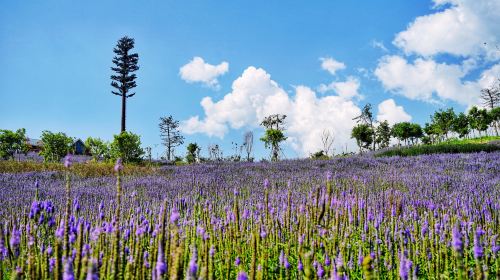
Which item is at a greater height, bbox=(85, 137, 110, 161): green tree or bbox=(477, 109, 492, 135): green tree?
bbox=(477, 109, 492, 135): green tree

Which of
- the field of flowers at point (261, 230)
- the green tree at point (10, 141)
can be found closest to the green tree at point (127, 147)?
the green tree at point (10, 141)

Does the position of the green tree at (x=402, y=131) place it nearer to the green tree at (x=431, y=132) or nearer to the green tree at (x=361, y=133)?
the green tree at (x=431, y=132)

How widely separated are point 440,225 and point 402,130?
47.6m

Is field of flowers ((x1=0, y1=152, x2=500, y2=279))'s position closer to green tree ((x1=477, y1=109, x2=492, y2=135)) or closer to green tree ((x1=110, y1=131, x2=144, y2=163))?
green tree ((x1=110, y1=131, x2=144, y2=163))

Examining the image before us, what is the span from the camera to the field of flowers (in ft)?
5.88

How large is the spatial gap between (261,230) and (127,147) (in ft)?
71.4

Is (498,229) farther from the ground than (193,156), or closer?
closer

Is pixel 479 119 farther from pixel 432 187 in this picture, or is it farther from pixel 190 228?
pixel 190 228

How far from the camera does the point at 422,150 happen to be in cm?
2256

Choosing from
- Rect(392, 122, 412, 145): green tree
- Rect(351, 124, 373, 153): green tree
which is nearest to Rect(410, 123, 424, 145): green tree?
Rect(392, 122, 412, 145): green tree

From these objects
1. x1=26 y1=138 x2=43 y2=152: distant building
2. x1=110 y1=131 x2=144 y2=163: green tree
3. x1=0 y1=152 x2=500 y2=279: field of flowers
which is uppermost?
x1=26 y1=138 x2=43 y2=152: distant building

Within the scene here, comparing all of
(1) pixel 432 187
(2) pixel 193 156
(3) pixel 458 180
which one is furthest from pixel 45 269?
(2) pixel 193 156

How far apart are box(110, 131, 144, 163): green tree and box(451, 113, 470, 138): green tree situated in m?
42.3

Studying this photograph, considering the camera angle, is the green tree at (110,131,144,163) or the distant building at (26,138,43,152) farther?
the distant building at (26,138,43,152)
